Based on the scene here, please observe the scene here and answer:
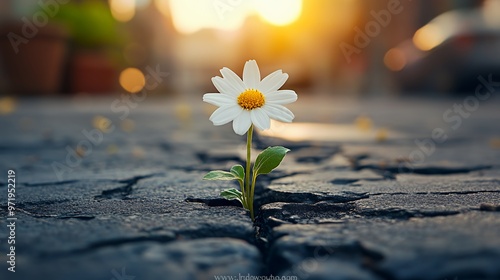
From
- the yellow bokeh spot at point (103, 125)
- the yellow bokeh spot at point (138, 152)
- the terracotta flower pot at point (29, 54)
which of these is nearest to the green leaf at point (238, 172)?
the yellow bokeh spot at point (138, 152)

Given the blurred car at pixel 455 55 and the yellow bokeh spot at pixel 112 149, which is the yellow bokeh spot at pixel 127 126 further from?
the blurred car at pixel 455 55

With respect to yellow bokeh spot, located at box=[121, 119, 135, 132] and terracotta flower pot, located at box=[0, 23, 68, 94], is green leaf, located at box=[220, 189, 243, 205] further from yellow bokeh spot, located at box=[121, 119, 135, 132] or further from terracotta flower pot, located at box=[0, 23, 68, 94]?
terracotta flower pot, located at box=[0, 23, 68, 94]

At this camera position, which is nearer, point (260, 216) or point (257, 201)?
point (260, 216)

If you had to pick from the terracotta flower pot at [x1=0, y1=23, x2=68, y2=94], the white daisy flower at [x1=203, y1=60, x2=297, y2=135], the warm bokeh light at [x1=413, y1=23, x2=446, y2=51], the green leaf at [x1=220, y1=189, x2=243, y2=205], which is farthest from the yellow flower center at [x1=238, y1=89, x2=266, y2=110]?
the warm bokeh light at [x1=413, y1=23, x2=446, y2=51]

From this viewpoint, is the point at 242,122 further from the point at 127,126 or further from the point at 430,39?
the point at 430,39

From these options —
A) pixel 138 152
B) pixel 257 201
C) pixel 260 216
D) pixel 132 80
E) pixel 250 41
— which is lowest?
pixel 260 216

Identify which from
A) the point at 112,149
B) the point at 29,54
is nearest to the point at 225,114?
the point at 112,149

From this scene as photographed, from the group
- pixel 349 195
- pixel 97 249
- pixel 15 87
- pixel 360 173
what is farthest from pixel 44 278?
pixel 15 87
